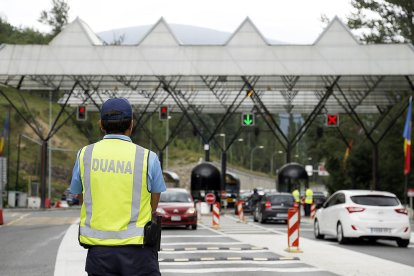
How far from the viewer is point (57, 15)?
15650 cm

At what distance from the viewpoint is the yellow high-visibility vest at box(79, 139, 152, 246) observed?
18.7 ft

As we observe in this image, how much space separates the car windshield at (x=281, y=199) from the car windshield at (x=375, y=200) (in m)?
13.9

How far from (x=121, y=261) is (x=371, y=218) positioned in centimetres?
1761

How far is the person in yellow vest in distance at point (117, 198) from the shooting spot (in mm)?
5660

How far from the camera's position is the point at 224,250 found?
63.4 feet

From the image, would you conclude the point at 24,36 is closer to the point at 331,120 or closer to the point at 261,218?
the point at 331,120

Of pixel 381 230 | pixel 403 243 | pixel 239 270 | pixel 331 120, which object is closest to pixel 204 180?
pixel 331 120

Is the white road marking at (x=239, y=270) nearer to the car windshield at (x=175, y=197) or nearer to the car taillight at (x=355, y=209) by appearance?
the car taillight at (x=355, y=209)

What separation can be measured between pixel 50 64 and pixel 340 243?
25547mm

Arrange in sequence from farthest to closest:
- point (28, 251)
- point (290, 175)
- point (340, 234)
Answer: point (290, 175)
point (340, 234)
point (28, 251)

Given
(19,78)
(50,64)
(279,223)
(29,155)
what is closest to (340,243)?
(279,223)

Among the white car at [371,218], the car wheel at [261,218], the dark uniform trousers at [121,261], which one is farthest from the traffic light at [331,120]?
the dark uniform trousers at [121,261]

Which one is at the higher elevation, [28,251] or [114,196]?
[114,196]

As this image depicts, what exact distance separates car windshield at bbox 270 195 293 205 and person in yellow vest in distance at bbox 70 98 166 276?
31576 millimetres
